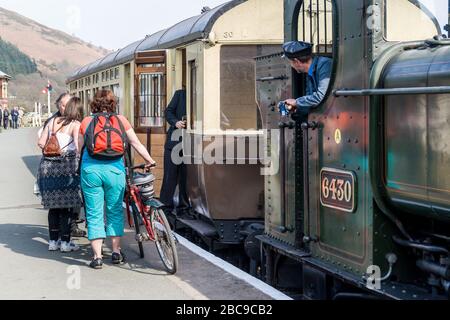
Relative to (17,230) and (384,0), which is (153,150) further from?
(384,0)

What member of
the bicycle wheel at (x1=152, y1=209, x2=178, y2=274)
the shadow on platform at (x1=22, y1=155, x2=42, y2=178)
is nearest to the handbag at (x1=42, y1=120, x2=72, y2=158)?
the bicycle wheel at (x1=152, y1=209, x2=178, y2=274)

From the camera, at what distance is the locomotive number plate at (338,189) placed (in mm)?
4813

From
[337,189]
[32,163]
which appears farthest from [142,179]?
[32,163]

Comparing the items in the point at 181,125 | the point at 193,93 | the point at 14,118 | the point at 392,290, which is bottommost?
the point at 392,290

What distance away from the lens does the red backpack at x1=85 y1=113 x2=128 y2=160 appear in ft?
22.0

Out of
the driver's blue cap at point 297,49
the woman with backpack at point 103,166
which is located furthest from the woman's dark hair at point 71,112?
the driver's blue cap at point 297,49

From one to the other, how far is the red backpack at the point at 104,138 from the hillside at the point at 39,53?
96749 millimetres

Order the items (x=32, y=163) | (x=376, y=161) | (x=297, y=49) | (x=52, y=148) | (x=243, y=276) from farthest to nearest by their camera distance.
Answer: (x=32, y=163), (x=52, y=148), (x=243, y=276), (x=297, y=49), (x=376, y=161)

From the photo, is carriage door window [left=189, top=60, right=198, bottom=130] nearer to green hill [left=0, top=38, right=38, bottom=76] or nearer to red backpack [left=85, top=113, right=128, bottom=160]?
red backpack [left=85, top=113, right=128, bottom=160]

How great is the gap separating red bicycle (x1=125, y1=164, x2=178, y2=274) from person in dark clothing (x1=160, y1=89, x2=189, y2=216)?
A: 2.35 metres

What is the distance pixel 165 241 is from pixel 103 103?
146cm

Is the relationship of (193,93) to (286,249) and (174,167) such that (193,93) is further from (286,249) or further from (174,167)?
(286,249)

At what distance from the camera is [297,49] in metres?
5.45

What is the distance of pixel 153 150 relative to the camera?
10852mm
